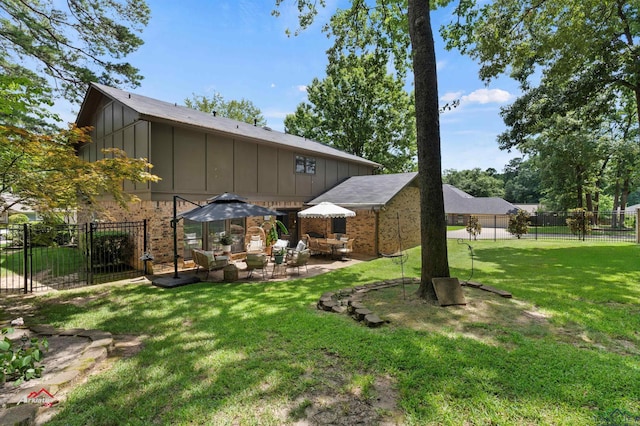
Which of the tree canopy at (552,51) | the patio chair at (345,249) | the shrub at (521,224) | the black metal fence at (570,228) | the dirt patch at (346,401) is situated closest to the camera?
the dirt patch at (346,401)

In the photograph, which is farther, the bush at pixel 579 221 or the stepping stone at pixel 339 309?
the bush at pixel 579 221

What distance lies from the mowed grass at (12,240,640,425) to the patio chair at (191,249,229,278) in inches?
74.8

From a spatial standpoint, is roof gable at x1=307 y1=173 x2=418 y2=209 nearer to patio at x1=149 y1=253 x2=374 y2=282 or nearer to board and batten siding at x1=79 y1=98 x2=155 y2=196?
patio at x1=149 y1=253 x2=374 y2=282

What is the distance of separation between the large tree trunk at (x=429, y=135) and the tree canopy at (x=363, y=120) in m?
24.1

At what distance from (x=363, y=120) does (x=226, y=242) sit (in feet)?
74.1

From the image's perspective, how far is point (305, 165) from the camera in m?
16.3

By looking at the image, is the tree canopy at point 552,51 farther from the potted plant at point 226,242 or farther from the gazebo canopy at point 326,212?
the potted plant at point 226,242

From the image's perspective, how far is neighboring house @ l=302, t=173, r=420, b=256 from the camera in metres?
13.5

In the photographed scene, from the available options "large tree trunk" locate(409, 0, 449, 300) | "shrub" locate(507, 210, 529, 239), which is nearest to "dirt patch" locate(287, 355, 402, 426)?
"large tree trunk" locate(409, 0, 449, 300)

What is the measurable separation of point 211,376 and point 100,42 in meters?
14.4

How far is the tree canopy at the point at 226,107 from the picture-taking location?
3228 centimetres

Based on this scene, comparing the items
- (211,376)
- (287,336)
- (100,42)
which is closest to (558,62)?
(287,336)

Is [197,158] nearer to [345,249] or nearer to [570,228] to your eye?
[345,249]

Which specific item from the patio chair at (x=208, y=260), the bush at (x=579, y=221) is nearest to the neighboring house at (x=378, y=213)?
the patio chair at (x=208, y=260)
